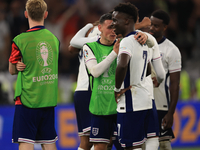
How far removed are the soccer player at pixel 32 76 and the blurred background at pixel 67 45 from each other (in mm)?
4207

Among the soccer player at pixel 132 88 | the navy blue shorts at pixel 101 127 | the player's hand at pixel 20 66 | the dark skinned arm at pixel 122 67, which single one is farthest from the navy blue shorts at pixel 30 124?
the dark skinned arm at pixel 122 67

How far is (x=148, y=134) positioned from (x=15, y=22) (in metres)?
8.58

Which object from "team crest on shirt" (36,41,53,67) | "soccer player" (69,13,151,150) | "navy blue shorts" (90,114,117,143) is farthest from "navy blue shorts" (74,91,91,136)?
"team crest on shirt" (36,41,53,67)

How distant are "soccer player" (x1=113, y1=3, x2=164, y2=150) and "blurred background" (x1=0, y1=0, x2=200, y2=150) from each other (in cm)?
470

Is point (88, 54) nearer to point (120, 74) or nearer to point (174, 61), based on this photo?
point (120, 74)

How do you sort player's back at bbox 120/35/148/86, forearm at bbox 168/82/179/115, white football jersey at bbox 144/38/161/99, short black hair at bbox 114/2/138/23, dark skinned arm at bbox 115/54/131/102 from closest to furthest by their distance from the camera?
dark skinned arm at bbox 115/54/131/102 → player's back at bbox 120/35/148/86 → short black hair at bbox 114/2/138/23 → white football jersey at bbox 144/38/161/99 → forearm at bbox 168/82/179/115

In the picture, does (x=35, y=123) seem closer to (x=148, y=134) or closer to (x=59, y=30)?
(x=148, y=134)

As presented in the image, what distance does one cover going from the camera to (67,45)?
12.1 metres

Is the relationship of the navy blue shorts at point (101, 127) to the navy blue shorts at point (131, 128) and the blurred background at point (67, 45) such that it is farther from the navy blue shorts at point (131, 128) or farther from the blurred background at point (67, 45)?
the blurred background at point (67, 45)

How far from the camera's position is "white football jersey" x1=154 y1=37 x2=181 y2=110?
5.16 metres

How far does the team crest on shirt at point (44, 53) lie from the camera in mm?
4262

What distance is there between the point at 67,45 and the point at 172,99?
7.46m


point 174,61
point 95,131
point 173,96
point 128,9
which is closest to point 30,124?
point 95,131

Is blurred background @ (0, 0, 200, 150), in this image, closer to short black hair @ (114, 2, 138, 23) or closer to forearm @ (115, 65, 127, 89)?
forearm @ (115, 65, 127, 89)
